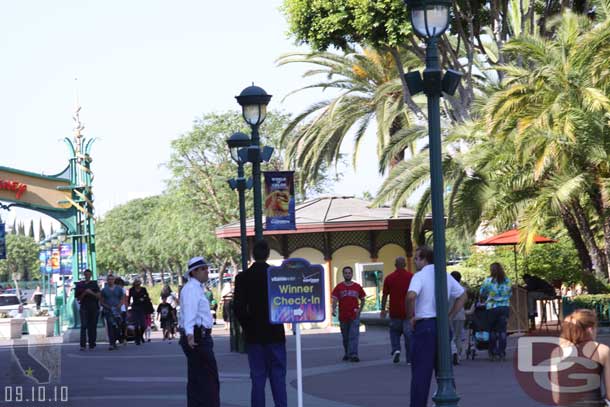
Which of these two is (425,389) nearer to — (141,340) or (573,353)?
(573,353)

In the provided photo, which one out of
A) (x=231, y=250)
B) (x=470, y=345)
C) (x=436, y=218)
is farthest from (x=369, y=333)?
(x=231, y=250)

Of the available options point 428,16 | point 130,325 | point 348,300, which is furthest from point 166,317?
point 428,16

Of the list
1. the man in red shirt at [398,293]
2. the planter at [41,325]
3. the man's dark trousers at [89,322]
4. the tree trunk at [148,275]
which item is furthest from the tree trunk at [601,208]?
the tree trunk at [148,275]

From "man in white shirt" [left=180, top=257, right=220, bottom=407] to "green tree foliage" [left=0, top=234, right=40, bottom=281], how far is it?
147 m

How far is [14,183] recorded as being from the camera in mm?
33906

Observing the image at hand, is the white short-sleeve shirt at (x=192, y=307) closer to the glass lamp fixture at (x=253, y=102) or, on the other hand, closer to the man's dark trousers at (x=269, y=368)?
the man's dark trousers at (x=269, y=368)

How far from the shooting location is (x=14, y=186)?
33875 mm

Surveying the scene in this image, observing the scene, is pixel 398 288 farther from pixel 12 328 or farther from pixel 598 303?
pixel 12 328

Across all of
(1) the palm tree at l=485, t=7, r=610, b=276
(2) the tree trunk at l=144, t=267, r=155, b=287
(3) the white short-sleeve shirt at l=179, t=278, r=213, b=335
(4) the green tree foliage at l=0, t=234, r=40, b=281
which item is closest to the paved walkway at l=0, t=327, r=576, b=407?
(3) the white short-sleeve shirt at l=179, t=278, r=213, b=335

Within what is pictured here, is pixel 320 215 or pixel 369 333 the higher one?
pixel 320 215

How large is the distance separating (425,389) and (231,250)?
6029cm

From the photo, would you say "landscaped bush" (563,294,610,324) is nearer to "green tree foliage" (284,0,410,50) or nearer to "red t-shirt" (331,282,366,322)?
"red t-shirt" (331,282,366,322)

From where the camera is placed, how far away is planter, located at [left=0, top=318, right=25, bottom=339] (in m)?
36.0
